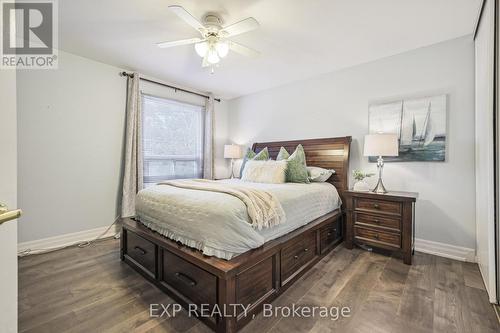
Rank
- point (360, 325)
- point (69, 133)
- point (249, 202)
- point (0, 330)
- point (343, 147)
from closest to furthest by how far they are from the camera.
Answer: point (0, 330), point (360, 325), point (249, 202), point (69, 133), point (343, 147)

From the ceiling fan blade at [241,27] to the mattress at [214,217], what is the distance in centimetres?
148

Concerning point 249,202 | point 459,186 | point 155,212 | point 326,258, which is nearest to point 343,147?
point 459,186

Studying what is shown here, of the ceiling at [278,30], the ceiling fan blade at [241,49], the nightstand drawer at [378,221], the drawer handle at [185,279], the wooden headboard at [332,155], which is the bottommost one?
the drawer handle at [185,279]

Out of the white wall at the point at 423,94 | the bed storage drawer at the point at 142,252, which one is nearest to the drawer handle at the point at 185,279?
the bed storage drawer at the point at 142,252

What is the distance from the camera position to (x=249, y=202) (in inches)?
66.6

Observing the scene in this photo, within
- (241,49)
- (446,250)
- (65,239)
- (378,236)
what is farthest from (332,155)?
(65,239)

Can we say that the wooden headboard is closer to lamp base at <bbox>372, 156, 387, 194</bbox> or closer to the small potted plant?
the small potted plant

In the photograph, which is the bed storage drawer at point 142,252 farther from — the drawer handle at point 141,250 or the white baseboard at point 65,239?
the white baseboard at point 65,239

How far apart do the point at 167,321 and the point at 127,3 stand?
2.62m

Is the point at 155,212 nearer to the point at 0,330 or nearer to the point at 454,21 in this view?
the point at 0,330

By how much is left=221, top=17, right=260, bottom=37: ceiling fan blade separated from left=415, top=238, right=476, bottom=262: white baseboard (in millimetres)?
3044

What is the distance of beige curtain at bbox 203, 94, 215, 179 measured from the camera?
4.40 meters

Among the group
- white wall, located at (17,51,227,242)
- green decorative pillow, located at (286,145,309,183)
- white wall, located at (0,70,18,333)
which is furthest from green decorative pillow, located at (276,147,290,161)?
white wall, located at (0,70,18,333)

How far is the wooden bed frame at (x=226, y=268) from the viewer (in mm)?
1439
